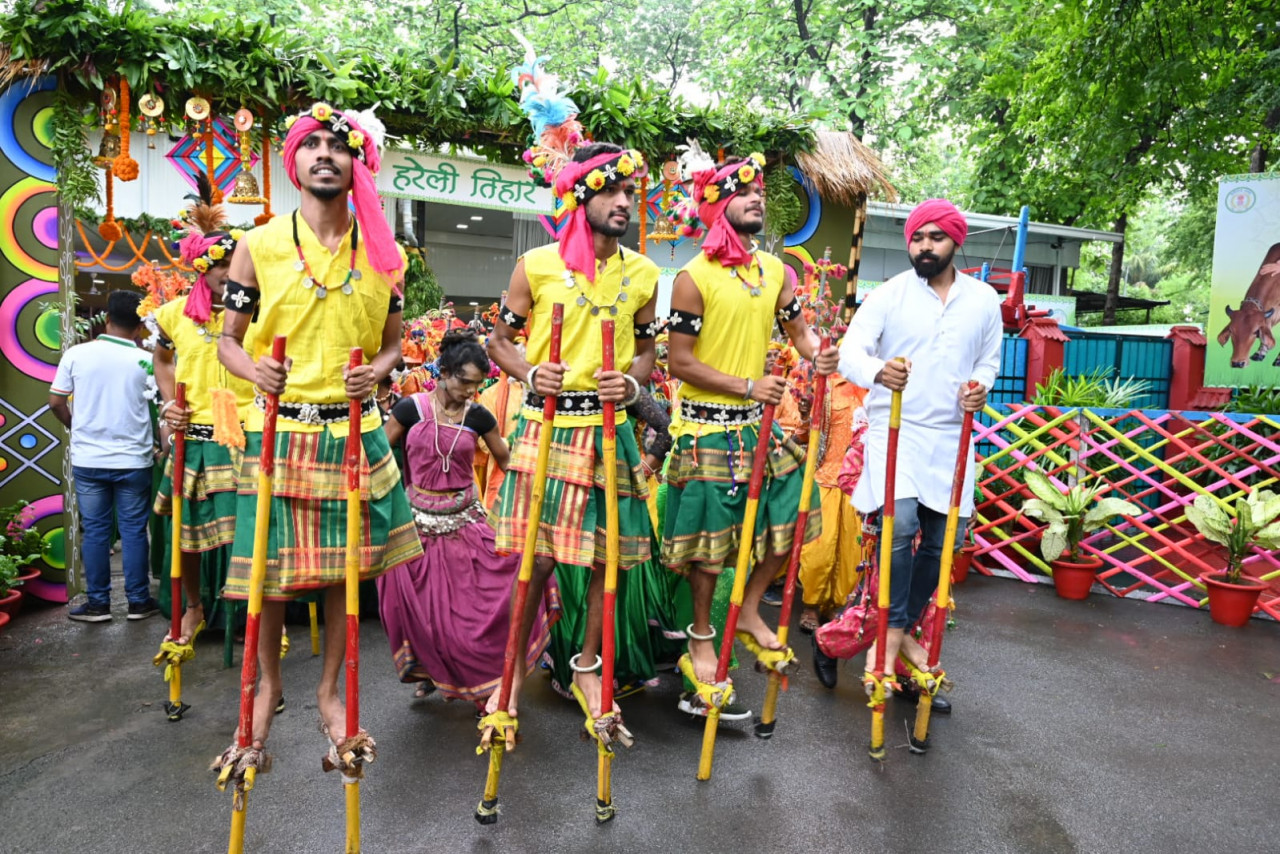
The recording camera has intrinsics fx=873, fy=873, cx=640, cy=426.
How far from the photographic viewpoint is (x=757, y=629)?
12.0 ft

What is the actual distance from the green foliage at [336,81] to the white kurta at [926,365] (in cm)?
348

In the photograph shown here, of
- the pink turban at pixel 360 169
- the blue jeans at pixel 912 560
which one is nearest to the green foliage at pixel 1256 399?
the blue jeans at pixel 912 560

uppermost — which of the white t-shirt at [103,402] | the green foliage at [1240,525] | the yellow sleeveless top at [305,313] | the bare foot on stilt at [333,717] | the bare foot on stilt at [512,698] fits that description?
the yellow sleeveless top at [305,313]

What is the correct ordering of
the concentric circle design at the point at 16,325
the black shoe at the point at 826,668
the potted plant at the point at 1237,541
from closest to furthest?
the black shoe at the point at 826,668, the concentric circle design at the point at 16,325, the potted plant at the point at 1237,541

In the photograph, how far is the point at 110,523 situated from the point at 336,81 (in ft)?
9.99

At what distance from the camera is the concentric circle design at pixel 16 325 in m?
5.23

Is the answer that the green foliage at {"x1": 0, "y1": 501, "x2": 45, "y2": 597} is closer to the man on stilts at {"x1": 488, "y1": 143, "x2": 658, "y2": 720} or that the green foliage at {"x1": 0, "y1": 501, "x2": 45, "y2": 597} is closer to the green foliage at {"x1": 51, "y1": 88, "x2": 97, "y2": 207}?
the green foliage at {"x1": 51, "y1": 88, "x2": 97, "y2": 207}

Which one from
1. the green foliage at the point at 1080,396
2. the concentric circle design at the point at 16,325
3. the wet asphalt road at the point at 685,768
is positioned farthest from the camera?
the green foliage at the point at 1080,396

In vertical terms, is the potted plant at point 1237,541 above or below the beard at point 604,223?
below

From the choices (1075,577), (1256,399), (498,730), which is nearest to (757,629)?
(498,730)

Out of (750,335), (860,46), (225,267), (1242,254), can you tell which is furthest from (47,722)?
(860,46)

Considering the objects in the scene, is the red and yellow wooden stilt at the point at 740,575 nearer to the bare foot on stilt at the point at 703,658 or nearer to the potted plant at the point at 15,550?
the bare foot on stilt at the point at 703,658

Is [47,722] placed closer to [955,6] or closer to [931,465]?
[931,465]

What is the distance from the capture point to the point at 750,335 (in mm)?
3584
